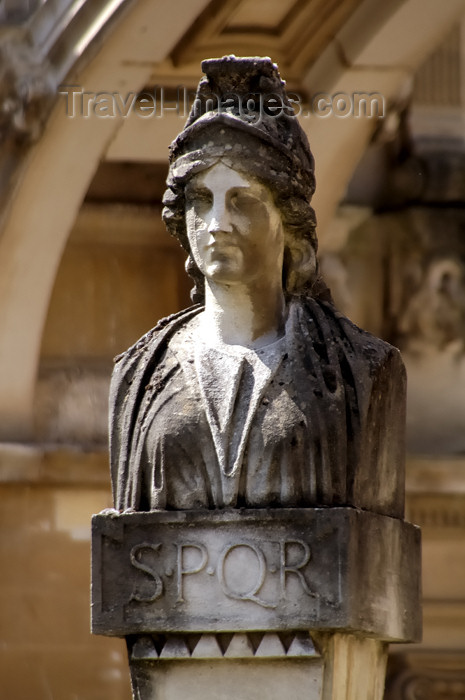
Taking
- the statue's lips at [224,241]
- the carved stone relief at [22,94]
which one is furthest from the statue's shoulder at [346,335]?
the carved stone relief at [22,94]

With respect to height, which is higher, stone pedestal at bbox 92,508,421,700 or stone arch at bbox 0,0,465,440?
stone arch at bbox 0,0,465,440

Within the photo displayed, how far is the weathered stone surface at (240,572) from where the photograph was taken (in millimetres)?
6922

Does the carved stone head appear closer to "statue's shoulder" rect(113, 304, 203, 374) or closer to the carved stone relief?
"statue's shoulder" rect(113, 304, 203, 374)

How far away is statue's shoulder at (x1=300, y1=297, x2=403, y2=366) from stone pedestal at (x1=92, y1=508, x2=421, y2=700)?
17.9 inches

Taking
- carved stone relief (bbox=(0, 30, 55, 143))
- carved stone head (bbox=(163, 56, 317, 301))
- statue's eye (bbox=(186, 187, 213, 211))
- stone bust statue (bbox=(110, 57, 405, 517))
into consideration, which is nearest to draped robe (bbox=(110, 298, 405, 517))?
stone bust statue (bbox=(110, 57, 405, 517))

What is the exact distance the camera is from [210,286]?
289 inches

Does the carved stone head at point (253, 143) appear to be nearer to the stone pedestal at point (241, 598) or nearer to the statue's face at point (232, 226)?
the statue's face at point (232, 226)

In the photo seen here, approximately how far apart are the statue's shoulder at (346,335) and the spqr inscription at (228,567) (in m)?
0.58

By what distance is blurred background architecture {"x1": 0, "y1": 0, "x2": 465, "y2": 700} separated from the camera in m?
10.6

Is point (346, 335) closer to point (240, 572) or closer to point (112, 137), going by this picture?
point (240, 572)

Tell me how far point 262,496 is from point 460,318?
5345 mm

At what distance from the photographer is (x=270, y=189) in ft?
23.8

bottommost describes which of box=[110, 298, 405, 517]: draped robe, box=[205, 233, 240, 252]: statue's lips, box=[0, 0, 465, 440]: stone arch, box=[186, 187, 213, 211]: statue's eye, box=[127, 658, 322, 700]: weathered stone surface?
box=[127, 658, 322, 700]: weathered stone surface

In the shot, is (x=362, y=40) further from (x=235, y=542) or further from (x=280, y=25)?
(x=235, y=542)
